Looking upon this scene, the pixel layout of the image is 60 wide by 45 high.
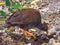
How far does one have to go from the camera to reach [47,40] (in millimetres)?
3504

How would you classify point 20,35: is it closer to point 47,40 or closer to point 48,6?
point 47,40

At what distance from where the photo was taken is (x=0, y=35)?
3652 millimetres

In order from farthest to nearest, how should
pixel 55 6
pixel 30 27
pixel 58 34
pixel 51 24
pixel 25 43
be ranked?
1. pixel 55 6
2. pixel 51 24
3. pixel 30 27
4. pixel 58 34
5. pixel 25 43

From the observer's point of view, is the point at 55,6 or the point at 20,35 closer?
the point at 20,35

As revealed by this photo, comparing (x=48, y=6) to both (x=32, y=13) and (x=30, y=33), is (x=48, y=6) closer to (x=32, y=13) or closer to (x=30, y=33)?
(x=32, y=13)

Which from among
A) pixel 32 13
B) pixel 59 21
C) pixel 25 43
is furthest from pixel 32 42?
pixel 59 21

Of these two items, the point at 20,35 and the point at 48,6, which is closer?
the point at 20,35

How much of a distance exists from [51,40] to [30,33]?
0.29 m

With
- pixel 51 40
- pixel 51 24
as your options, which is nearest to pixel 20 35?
pixel 51 40

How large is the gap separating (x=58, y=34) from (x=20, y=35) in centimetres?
44

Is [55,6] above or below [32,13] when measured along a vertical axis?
below

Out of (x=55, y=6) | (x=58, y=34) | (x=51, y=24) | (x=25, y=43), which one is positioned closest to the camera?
(x=25, y=43)

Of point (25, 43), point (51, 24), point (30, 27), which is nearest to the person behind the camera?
point (25, 43)

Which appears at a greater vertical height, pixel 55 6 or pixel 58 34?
pixel 58 34
